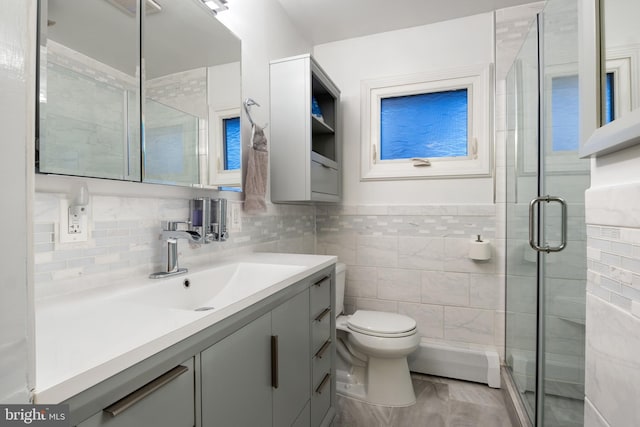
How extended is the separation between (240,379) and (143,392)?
340 mm


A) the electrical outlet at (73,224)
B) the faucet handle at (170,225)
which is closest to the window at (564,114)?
the faucet handle at (170,225)

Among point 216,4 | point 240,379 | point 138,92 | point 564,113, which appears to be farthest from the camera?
point 216,4

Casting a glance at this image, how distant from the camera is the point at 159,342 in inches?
23.2

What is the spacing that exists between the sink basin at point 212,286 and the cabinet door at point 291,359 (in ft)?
Answer: 0.42

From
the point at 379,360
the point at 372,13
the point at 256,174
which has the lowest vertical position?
the point at 379,360

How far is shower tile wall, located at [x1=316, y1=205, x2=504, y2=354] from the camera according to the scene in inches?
87.1

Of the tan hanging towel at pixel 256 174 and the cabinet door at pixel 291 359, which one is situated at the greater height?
the tan hanging towel at pixel 256 174

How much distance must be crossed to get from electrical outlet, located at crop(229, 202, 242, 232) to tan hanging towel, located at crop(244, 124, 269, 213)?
46mm

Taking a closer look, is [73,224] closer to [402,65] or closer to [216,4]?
[216,4]

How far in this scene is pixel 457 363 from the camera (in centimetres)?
219

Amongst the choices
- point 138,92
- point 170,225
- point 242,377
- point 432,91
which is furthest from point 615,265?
point 432,91

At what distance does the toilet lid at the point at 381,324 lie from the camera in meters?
1.89

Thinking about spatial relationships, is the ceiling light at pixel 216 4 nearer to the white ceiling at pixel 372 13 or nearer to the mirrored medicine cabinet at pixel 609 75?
the white ceiling at pixel 372 13

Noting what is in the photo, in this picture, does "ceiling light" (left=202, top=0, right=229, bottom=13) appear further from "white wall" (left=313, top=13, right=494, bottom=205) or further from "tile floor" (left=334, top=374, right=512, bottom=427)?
"tile floor" (left=334, top=374, right=512, bottom=427)
